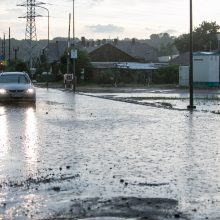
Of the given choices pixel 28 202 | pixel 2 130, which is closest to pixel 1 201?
pixel 28 202

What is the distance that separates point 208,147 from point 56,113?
38.1 feet

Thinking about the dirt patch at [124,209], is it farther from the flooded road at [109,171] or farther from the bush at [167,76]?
the bush at [167,76]

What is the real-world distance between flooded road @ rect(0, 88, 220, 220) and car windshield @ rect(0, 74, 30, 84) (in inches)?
553

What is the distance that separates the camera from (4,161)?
11102 millimetres

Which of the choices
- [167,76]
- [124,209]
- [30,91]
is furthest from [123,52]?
[124,209]


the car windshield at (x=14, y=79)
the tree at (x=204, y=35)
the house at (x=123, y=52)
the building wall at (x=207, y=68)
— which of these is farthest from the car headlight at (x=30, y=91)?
the tree at (x=204, y=35)

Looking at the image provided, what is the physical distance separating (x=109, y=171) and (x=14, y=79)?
901 inches

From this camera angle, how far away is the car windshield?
32.1 m

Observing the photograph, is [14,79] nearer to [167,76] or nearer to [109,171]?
[109,171]

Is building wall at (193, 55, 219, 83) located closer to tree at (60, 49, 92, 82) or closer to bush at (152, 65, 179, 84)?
bush at (152, 65, 179, 84)

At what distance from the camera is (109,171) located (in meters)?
10.0

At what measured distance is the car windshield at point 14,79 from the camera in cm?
3206

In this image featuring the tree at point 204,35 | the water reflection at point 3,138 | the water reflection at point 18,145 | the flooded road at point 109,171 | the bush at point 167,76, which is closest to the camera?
the flooded road at point 109,171

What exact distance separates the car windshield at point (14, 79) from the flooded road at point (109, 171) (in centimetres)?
1404
